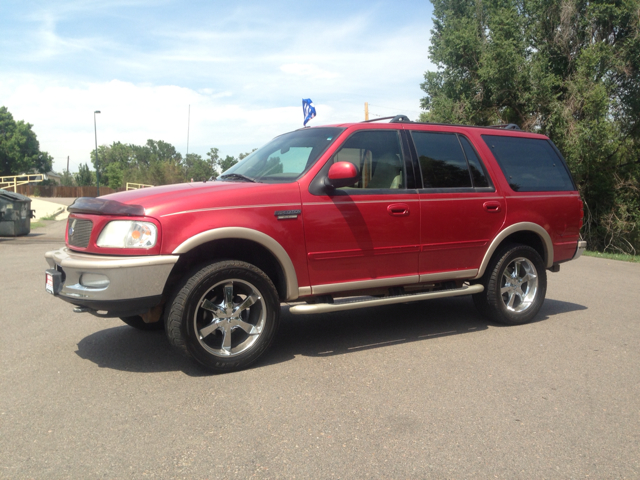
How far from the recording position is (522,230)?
19.6ft

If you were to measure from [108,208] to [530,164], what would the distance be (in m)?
4.48

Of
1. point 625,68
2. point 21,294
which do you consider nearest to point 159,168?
point 625,68

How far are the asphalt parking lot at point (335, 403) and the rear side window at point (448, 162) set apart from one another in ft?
4.96

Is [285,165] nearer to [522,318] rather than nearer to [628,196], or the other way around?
[522,318]

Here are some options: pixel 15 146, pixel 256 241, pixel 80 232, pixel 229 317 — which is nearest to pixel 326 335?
pixel 229 317

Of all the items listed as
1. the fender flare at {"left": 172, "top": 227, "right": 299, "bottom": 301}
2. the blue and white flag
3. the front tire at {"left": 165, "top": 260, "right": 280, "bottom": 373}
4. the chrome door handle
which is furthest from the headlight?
the blue and white flag

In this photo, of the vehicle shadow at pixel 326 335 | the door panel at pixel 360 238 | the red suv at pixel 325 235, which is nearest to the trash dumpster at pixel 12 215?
the vehicle shadow at pixel 326 335

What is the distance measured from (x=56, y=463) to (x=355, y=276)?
2.75 meters

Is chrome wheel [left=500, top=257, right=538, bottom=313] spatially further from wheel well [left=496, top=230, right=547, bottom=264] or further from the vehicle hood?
the vehicle hood

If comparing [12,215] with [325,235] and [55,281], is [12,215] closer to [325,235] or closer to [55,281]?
[55,281]

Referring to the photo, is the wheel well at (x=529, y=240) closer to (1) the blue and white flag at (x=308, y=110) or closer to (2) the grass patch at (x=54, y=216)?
(1) the blue and white flag at (x=308, y=110)

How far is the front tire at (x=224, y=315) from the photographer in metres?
4.16

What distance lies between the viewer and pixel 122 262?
3963mm

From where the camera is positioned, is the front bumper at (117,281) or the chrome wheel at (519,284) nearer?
the front bumper at (117,281)
